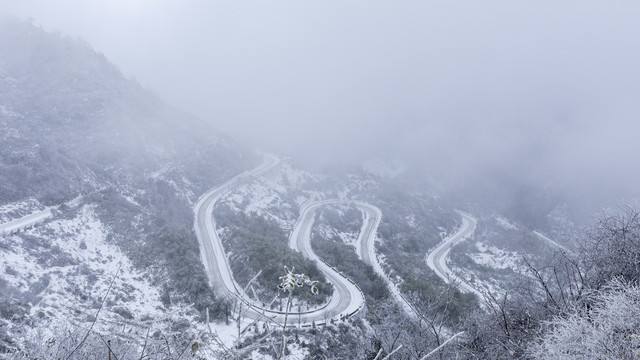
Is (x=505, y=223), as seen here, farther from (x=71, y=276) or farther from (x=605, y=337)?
(x=605, y=337)

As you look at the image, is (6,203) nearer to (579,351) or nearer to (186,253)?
(186,253)

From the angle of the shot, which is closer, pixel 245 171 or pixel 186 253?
pixel 186 253

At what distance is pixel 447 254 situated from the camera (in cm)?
7238

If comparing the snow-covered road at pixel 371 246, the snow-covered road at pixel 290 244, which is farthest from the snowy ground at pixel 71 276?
the snow-covered road at pixel 371 246

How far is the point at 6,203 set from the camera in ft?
111

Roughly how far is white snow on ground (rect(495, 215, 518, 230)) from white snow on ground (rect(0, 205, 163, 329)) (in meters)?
107

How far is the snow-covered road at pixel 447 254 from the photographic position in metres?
54.3

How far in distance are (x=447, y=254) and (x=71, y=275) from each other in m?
64.8

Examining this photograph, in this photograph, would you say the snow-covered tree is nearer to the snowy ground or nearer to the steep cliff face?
the steep cliff face

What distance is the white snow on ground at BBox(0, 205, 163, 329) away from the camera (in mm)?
23744

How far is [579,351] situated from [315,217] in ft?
214

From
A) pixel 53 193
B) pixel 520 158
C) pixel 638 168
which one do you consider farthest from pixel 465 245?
pixel 638 168

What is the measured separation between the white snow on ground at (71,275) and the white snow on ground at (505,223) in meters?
107

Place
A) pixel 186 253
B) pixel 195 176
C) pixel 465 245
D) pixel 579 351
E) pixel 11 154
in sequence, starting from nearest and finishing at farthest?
pixel 579 351, pixel 186 253, pixel 11 154, pixel 195 176, pixel 465 245
